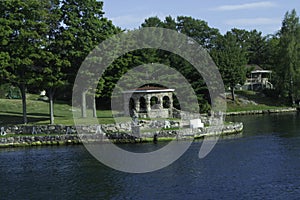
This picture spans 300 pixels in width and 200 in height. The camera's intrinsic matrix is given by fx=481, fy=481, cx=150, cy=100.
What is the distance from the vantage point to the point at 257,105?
307 feet

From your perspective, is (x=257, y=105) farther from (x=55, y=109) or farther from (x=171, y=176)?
(x=171, y=176)

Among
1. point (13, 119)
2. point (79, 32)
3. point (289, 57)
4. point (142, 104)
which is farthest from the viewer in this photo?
point (289, 57)

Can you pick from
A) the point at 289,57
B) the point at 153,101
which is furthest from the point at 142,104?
the point at 289,57

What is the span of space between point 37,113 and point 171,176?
40.0 m

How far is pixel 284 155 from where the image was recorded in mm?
39125

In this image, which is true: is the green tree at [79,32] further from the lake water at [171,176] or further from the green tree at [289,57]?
the green tree at [289,57]

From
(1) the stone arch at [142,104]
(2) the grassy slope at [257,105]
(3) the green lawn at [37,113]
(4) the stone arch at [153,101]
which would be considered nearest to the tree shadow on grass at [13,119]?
(3) the green lawn at [37,113]

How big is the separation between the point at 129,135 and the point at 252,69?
211ft

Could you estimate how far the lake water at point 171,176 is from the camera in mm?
28734

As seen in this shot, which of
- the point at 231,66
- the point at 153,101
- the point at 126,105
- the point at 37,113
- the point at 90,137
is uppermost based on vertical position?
the point at 231,66

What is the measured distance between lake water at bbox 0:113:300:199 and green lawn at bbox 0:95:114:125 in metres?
13.4

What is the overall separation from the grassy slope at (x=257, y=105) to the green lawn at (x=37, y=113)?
94.6ft

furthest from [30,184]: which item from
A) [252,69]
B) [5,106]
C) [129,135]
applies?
[252,69]

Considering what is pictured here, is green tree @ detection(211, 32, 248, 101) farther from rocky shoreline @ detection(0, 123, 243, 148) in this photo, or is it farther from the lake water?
the lake water
